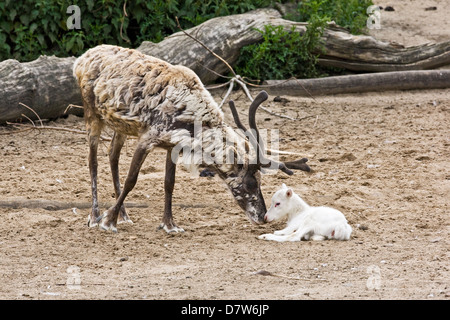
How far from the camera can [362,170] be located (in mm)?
9578

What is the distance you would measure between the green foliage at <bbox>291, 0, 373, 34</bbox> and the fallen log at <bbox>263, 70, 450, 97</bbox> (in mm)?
1436

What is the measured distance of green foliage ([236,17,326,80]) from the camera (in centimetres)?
1277

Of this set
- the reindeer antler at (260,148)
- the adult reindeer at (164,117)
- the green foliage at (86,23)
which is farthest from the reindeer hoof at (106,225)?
the green foliage at (86,23)

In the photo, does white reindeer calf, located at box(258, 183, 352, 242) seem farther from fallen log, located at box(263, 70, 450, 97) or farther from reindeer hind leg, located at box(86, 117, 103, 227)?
fallen log, located at box(263, 70, 450, 97)

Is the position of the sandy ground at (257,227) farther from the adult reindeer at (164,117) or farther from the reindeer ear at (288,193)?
the reindeer ear at (288,193)

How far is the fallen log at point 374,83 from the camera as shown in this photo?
12.8m

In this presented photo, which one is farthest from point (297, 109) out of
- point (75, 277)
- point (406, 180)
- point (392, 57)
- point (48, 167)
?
point (75, 277)

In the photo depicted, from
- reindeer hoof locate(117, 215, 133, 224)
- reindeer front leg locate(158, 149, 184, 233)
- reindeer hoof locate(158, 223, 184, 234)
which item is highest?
reindeer front leg locate(158, 149, 184, 233)

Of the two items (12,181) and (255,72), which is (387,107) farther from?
(12,181)

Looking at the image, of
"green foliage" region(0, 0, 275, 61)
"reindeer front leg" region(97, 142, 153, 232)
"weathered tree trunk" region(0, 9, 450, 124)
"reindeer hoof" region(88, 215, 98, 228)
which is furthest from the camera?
"green foliage" region(0, 0, 275, 61)

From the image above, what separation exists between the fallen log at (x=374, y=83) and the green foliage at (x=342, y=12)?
1.44 metres

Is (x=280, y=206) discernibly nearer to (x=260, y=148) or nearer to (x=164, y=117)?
(x=260, y=148)

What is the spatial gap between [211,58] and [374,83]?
302 cm

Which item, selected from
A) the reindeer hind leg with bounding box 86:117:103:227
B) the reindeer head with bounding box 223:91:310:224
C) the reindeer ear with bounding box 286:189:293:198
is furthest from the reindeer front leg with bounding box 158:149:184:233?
the reindeer ear with bounding box 286:189:293:198
